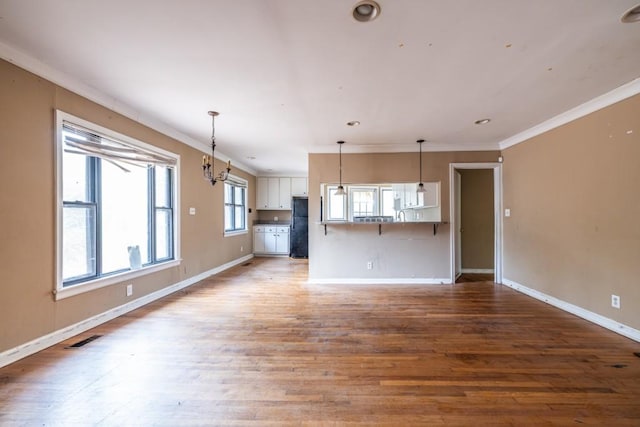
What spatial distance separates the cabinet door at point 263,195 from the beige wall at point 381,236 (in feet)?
11.7

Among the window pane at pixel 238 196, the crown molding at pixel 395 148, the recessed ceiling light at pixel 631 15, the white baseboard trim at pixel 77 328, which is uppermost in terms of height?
the recessed ceiling light at pixel 631 15

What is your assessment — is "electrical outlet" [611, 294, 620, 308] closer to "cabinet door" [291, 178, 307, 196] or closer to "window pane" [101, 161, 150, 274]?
"window pane" [101, 161, 150, 274]

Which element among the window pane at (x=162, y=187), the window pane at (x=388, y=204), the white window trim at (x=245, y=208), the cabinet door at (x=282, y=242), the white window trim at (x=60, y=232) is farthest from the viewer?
the cabinet door at (x=282, y=242)

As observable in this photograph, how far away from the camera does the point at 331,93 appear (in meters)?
2.75

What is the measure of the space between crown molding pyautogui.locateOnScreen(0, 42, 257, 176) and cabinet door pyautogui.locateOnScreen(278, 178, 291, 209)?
384 centimetres

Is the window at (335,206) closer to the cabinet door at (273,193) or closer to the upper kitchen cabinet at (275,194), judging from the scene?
the upper kitchen cabinet at (275,194)

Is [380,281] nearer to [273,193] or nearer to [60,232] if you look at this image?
[60,232]

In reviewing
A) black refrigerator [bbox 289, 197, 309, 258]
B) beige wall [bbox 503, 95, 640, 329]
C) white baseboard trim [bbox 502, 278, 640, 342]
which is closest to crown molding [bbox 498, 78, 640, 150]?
beige wall [bbox 503, 95, 640, 329]

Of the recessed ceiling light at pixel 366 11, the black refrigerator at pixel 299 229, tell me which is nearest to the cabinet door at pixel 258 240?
the black refrigerator at pixel 299 229

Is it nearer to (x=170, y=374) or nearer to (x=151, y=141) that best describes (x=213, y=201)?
(x=151, y=141)

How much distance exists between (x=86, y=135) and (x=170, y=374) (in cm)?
251

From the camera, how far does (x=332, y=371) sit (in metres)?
2.05

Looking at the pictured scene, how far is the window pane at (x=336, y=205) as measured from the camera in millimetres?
4840

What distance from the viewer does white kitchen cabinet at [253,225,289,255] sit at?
7.84m
